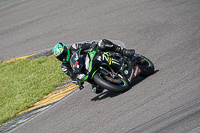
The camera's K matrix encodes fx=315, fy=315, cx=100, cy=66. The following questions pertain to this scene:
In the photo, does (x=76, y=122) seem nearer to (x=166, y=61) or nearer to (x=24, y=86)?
(x=166, y=61)

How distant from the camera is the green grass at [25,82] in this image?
31.6 feet

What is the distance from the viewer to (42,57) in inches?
500

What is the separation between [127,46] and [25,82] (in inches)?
151

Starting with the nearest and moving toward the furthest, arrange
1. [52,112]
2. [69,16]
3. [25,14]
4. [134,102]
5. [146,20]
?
[134,102]
[52,112]
[146,20]
[69,16]
[25,14]

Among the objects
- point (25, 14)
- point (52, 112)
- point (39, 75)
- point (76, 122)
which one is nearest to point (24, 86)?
point (39, 75)

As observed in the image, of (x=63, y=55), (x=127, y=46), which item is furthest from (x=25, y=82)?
(x=63, y=55)

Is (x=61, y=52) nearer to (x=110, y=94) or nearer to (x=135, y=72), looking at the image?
(x=110, y=94)

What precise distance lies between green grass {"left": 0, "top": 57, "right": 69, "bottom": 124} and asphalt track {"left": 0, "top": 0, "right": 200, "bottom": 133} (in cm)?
123

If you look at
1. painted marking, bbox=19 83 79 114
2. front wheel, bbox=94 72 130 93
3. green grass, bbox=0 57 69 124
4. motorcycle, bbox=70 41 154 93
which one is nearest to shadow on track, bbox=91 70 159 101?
motorcycle, bbox=70 41 154 93

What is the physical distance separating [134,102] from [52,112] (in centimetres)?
255

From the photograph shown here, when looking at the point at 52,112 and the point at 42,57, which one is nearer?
the point at 52,112

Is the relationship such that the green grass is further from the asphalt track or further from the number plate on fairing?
the number plate on fairing

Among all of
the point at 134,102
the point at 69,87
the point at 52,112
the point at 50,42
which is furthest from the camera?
the point at 50,42

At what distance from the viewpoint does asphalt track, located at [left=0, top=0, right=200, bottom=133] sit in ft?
19.1
